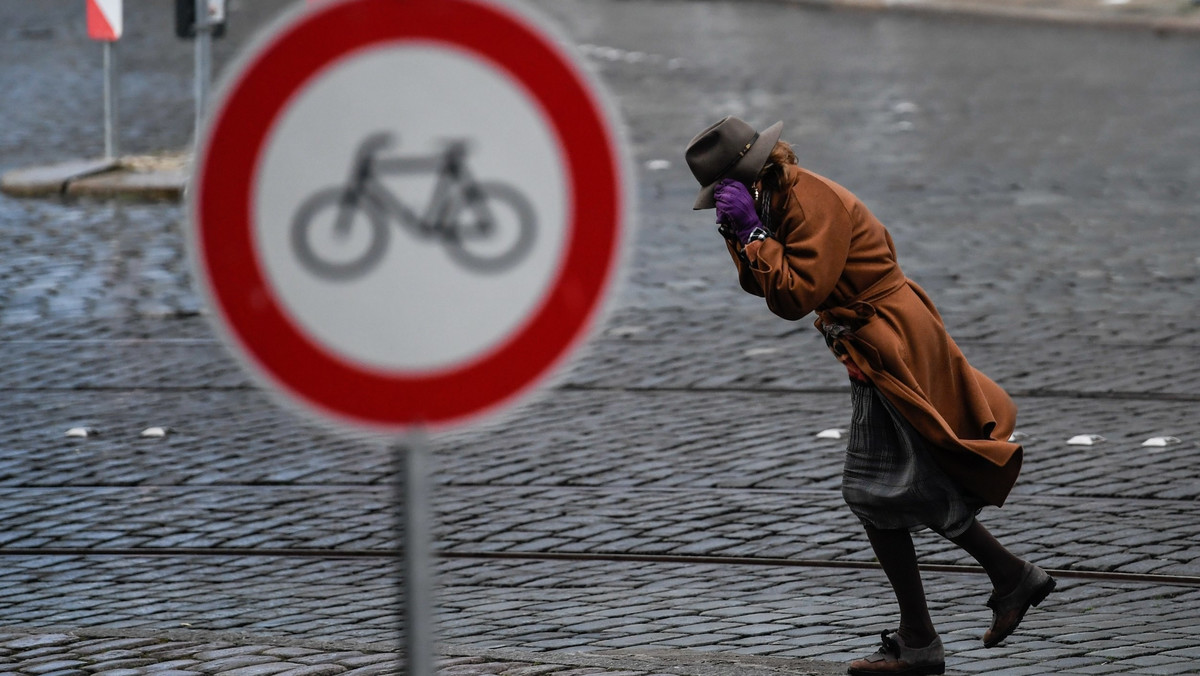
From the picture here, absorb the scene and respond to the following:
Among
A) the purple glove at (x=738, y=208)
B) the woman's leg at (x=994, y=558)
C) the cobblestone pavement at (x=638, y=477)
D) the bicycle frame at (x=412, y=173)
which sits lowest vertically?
the cobblestone pavement at (x=638, y=477)

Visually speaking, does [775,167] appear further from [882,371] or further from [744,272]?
[882,371]

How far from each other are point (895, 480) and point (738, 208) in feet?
2.53

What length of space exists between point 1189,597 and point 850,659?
3.61 ft

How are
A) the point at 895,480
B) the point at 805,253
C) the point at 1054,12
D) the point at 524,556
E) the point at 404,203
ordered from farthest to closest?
the point at 1054,12
the point at 524,556
the point at 895,480
the point at 805,253
the point at 404,203

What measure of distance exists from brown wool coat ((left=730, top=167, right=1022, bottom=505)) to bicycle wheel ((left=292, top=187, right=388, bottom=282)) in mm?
1931

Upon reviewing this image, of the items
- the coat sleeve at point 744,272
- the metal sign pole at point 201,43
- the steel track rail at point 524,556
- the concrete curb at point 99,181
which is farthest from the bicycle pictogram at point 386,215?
the metal sign pole at point 201,43

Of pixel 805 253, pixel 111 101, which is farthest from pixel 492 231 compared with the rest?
pixel 111 101

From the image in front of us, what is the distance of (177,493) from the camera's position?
6.18 m

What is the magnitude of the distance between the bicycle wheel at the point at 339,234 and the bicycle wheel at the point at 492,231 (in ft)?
0.33

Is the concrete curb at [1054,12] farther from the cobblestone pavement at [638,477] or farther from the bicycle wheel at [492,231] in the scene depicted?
the bicycle wheel at [492,231]

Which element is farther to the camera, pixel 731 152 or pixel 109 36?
pixel 109 36

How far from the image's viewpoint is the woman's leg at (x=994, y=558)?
4.35 m

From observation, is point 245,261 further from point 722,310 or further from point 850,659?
point 722,310

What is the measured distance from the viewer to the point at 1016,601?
4332 mm
